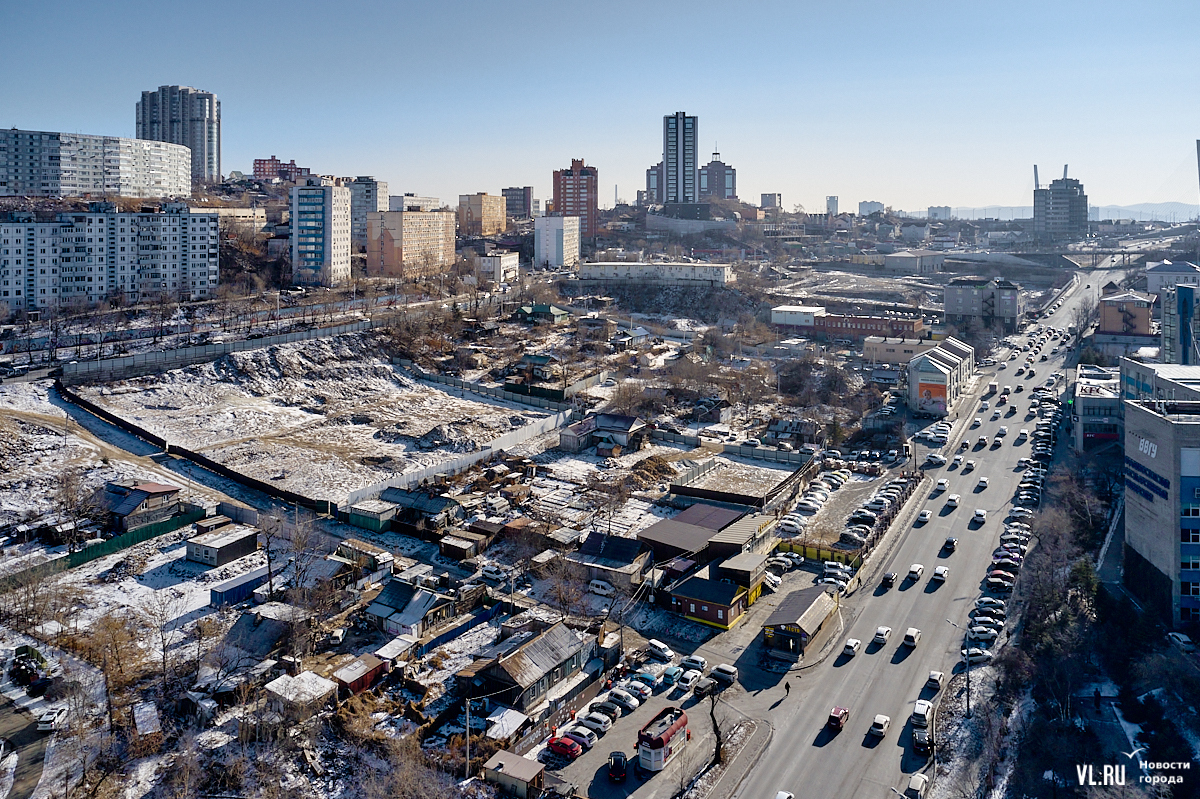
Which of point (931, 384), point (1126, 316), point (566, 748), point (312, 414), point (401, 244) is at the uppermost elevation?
point (401, 244)

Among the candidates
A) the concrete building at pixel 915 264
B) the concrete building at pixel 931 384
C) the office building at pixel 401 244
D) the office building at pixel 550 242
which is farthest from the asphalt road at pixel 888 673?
the concrete building at pixel 915 264

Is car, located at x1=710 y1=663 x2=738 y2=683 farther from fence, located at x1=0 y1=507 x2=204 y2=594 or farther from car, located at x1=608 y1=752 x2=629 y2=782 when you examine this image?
fence, located at x1=0 y1=507 x2=204 y2=594

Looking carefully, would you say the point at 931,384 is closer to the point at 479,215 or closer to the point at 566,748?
the point at 566,748

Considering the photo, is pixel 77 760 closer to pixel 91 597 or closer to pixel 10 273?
pixel 91 597

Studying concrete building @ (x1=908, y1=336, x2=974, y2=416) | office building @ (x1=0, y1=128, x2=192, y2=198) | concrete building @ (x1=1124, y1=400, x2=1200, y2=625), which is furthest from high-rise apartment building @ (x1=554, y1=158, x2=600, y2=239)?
concrete building @ (x1=1124, y1=400, x2=1200, y2=625)

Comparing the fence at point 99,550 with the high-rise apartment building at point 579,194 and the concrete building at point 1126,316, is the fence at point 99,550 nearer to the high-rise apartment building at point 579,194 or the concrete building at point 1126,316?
the concrete building at point 1126,316

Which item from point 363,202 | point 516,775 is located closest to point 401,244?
point 363,202
